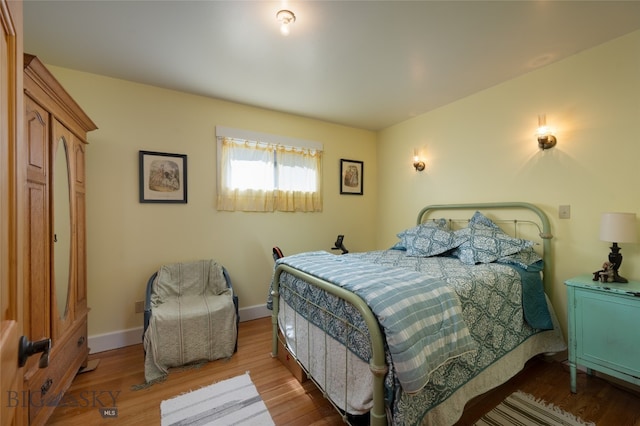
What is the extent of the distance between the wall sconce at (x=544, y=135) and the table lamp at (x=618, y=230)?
78 centimetres

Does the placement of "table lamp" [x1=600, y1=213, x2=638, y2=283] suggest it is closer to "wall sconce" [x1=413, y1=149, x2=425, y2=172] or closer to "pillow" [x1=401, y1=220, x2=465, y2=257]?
"pillow" [x1=401, y1=220, x2=465, y2=257]

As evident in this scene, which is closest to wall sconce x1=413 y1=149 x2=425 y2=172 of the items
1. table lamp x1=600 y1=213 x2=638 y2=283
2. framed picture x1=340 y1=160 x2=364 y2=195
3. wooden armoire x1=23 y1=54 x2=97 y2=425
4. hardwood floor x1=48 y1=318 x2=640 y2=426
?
framed picture x1=340 y1=160 x2=364 y2=195

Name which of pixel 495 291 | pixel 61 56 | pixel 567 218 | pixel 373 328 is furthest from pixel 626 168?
pixel 61 56

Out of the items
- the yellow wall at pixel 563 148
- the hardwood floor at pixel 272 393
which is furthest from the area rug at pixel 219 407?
the yellow wall at pixel 563 148

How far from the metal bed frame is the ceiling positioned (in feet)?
4.10

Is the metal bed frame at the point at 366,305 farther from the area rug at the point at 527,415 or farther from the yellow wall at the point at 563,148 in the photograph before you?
the area rug at the point at 527,415

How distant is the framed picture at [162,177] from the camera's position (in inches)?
106

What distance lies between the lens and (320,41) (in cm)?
203

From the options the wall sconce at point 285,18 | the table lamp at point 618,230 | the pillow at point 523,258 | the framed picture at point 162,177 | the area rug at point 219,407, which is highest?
the wall sconce at point 285,18

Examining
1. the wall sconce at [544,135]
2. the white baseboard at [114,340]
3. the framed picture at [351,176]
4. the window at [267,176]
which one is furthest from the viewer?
the framed picture at [351,176]

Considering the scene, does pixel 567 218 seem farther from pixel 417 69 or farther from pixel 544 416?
pixel 417 69

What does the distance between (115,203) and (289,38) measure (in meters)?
2.18

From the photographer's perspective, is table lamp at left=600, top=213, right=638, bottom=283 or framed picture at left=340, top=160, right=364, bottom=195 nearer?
table lamp at left=600, top=213, right=638, bottom=283

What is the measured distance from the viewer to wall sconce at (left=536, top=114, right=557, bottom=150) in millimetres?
2375
